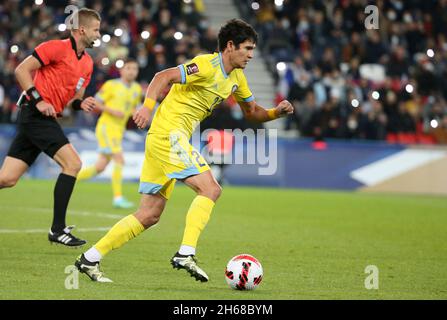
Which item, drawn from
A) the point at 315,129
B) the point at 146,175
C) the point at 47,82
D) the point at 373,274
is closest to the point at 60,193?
the point at 47,82

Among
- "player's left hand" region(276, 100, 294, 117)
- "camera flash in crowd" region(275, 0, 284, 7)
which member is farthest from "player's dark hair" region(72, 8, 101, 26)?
"camera flash in crowd" region(275, 0, 284, 7)

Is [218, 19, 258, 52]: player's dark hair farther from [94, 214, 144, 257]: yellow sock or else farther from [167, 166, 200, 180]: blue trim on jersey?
[94, 214, 144, 257]: yellow sock

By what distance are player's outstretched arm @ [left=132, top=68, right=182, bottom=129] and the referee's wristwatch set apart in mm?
2199

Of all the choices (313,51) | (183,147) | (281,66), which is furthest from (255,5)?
(183,147)

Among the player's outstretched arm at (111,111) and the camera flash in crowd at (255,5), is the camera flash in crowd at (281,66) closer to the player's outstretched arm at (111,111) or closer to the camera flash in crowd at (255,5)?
the camera flash in crowd at (255,5)

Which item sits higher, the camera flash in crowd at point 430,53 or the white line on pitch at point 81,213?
the camera flash in crowd at point 430,53

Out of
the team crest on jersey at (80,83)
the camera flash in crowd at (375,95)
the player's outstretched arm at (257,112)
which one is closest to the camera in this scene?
the player's outstretched arm at (257,112)

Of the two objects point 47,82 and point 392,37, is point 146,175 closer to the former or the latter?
point 47,82

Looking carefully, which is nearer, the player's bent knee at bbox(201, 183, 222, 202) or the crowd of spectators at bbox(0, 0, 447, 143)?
the player's bent knee at bbox(201, 183, 222, 202)

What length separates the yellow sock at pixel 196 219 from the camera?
24.3 feet

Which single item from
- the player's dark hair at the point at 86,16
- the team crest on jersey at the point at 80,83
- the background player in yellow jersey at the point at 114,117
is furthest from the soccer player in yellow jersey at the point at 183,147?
the background player in yellow jersey at the point at 114,117

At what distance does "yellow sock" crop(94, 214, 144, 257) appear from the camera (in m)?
7.52

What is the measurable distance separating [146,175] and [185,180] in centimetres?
36

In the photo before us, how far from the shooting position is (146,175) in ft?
25.3
